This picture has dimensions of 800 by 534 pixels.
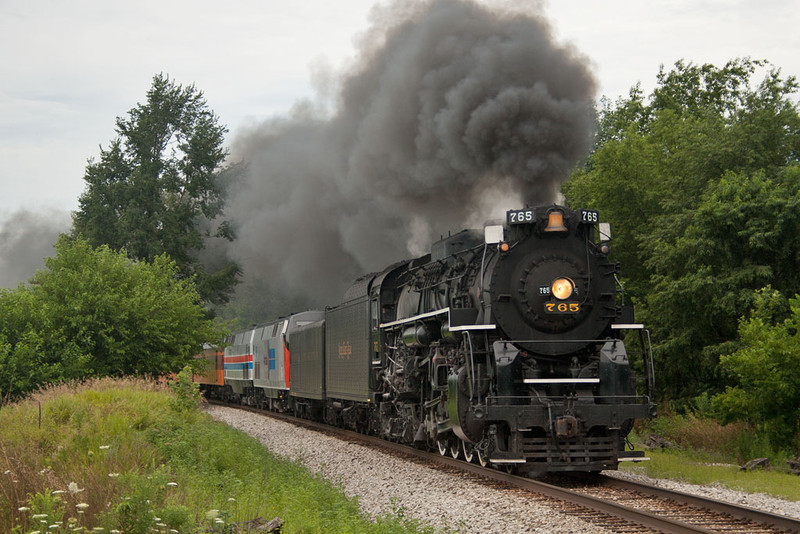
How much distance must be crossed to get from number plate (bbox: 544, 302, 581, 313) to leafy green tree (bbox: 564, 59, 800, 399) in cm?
942

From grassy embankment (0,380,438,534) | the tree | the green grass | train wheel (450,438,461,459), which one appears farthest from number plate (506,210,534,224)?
the tree

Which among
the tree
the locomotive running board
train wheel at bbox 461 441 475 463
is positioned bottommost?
train wheel at bbox 461 441 475 463

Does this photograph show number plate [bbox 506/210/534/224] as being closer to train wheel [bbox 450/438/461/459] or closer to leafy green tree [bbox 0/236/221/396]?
train wheel [bbox 450/438/461/459]

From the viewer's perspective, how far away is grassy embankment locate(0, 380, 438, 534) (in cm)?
616

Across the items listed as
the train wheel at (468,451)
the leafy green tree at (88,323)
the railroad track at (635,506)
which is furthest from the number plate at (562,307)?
the leafy green tree at (88,323)

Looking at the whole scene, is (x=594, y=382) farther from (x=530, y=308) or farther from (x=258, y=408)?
(x=258, y=408)

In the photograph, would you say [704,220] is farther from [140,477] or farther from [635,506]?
[140,477]

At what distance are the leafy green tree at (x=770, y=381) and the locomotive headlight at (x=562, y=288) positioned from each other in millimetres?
5944

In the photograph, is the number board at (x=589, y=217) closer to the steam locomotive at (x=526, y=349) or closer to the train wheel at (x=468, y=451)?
the steam locomotive at (x=526, y=349)

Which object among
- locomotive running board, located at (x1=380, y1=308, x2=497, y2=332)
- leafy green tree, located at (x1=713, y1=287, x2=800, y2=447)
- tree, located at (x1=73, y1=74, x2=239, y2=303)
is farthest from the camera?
tree, located at (x1=73, y1=74, x2=239, y2=303)

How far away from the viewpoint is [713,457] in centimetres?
1554

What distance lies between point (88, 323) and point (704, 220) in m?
15.5

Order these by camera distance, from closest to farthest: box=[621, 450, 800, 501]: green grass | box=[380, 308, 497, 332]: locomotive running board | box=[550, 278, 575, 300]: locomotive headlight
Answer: box=[621, 450, 800, 501]: green grass → box=[380, 308, 497, 332]: locomotive running board → box=[550, 278, 575, 300]: locomotive headlight

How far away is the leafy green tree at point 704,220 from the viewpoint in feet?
66.6
